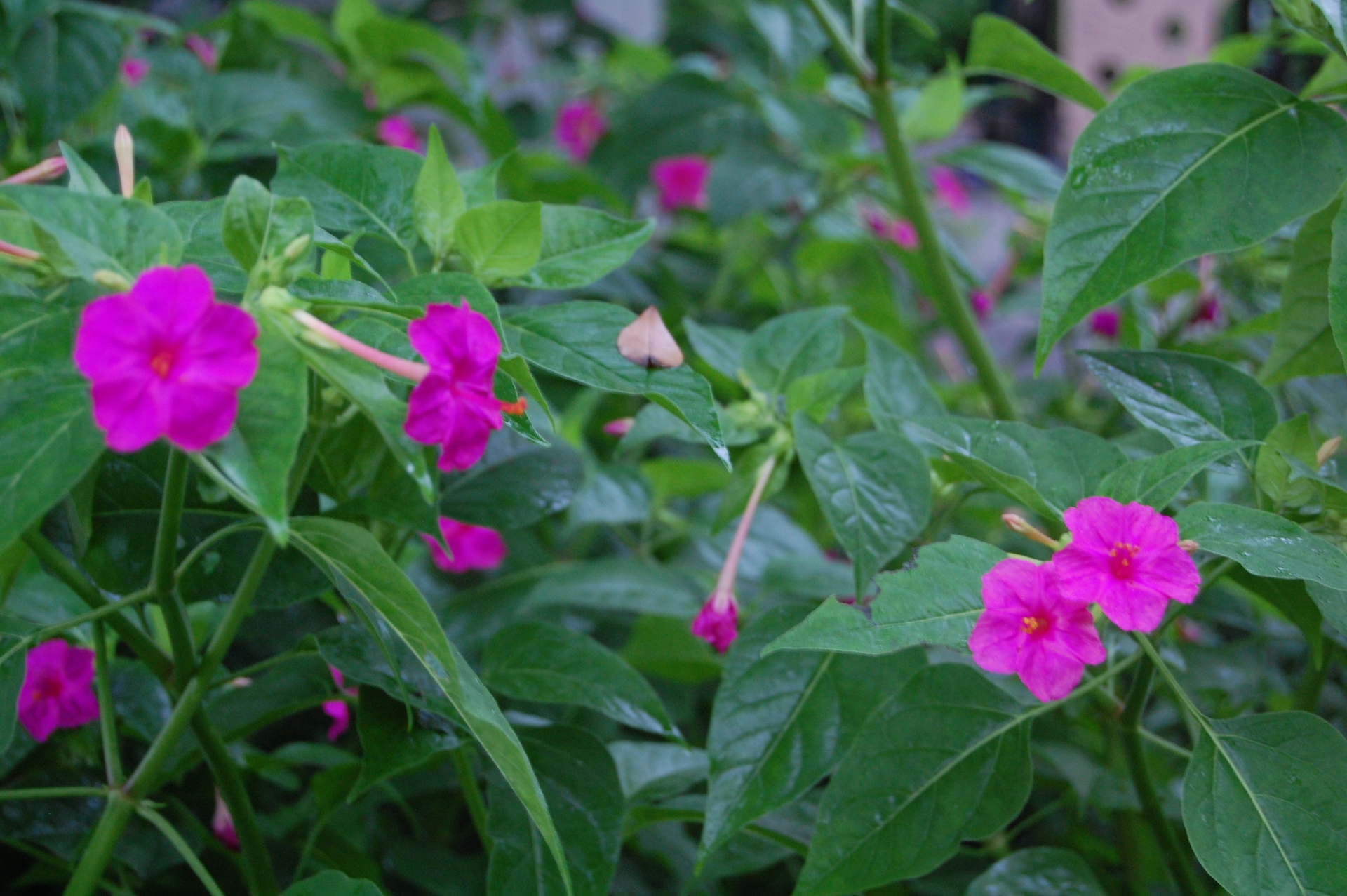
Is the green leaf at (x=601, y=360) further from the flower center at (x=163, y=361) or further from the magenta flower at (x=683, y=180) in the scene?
the magenta flower at (x=683, y=180)

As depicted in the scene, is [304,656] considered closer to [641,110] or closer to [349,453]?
[349,453]

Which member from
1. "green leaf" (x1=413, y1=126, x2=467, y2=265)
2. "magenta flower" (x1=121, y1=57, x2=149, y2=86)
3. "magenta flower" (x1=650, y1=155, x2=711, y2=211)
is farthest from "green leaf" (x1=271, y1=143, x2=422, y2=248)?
"magenta flower" (x1=650, y1=155, x2=711, y2=211)

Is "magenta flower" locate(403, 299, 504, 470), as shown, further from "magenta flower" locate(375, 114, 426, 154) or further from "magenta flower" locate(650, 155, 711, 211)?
"magenta flower" locate(650, 155, 711, 211)

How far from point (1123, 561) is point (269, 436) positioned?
367 millimetres

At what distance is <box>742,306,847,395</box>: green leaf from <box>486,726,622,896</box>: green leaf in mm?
277

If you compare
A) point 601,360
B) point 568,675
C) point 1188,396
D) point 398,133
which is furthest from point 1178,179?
point 398,133

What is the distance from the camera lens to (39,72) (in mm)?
976

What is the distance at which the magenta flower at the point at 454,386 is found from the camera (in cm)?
39

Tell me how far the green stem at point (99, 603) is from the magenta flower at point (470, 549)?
28cm

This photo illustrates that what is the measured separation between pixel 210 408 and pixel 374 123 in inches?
35.1

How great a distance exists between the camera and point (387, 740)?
53 centimetres

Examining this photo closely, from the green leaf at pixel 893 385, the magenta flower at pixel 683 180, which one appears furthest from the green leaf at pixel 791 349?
the magenta flower at pixel 683 180

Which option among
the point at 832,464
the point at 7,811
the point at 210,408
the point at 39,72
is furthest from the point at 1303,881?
the point at 39,72

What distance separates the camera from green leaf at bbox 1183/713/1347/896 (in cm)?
44
